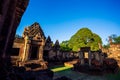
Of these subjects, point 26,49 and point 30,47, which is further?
point 30,47

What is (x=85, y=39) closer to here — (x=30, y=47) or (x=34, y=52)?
(x=34, y=52)

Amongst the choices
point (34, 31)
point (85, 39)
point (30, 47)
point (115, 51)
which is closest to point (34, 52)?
point (30, 47)

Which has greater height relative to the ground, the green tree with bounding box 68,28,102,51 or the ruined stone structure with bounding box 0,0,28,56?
the green tree with bounding box 68,28,102,51

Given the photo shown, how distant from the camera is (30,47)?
16.5m

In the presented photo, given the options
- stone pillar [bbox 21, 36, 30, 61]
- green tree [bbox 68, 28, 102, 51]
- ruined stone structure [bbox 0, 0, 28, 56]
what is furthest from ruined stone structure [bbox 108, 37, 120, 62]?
ruined stone structure [bbox 0, 0, 28, 56]

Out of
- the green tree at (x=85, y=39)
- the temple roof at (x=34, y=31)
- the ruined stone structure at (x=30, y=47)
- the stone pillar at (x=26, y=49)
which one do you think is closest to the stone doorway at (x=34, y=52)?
the ruined stone structure at (x=30, y=47)

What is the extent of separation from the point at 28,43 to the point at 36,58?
109 inches

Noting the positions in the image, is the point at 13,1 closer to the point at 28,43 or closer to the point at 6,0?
the point at 6,0

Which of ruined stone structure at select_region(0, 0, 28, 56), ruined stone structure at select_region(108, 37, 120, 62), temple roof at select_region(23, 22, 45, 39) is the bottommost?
ruined stone structure at select_region(108, 37, 120, 62)

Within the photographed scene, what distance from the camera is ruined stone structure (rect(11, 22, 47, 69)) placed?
15.5m

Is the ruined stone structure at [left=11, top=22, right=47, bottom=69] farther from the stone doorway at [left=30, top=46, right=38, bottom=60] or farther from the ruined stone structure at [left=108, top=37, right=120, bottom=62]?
the ruined stone structure at [left=108, top=37, right=120, bottom=62]

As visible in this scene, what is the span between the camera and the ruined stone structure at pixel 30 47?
15539 millimetres

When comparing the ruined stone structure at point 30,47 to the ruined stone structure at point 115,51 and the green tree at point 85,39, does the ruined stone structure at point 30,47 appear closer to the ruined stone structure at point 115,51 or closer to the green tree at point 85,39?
the ruined stone structure at point 115,51

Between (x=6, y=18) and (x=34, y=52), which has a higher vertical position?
(x=6, y=18)
